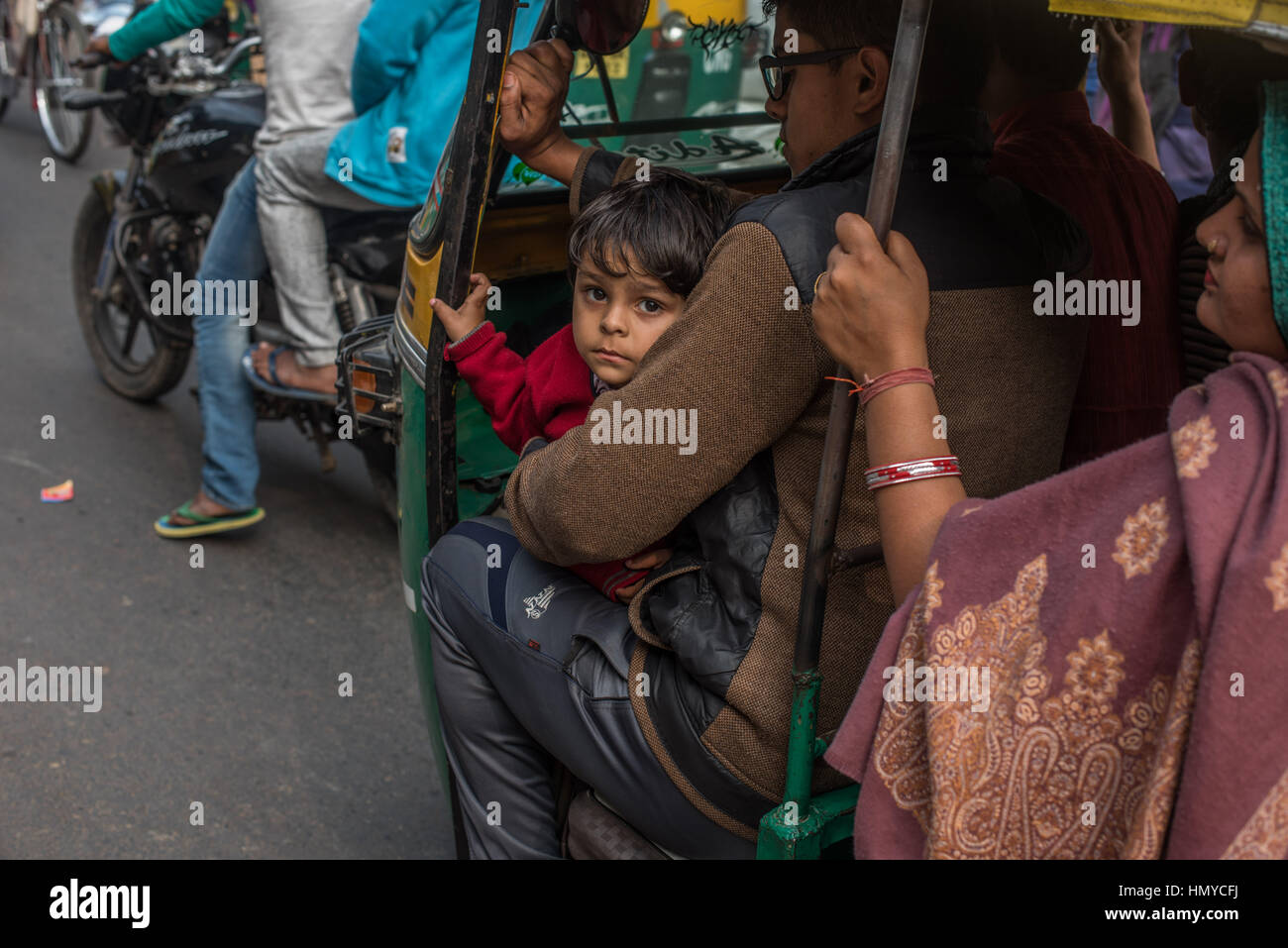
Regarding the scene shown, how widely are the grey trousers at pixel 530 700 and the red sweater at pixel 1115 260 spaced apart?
2.81ft

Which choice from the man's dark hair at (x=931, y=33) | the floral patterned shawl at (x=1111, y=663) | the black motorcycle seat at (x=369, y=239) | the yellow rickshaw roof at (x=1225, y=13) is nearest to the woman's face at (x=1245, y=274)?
the floral patterned shawl at (x=1111, y=663)

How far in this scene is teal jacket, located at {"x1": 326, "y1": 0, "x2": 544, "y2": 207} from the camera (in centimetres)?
327

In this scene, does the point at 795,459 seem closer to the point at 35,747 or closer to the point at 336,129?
the point at 35,747

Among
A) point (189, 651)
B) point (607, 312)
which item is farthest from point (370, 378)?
point (189, 651)

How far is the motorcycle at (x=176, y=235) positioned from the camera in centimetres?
387

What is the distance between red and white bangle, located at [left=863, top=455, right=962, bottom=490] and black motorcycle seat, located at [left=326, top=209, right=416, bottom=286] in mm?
2692

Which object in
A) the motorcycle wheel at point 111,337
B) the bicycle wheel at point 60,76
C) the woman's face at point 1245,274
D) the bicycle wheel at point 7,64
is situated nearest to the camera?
the woman's face at point 1245,274

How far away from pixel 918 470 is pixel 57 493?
366 centimetres

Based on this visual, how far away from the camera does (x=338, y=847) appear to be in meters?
2.79

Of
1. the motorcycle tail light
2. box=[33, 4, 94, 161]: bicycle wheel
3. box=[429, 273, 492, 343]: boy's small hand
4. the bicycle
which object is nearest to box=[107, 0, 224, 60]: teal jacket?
the motorcycle tail light

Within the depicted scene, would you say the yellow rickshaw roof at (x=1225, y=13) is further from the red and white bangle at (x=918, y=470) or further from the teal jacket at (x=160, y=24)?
the teal jacket at (x=160, y=24)

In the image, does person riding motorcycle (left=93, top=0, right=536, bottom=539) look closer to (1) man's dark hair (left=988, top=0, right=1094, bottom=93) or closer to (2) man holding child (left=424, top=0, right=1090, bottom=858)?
(1) man's dark hair (left=988, top=0, right=1094, bottom=93)

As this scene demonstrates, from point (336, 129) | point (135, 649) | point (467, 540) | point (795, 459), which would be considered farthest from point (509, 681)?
point (336, 129)

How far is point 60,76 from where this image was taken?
8.58 metres
